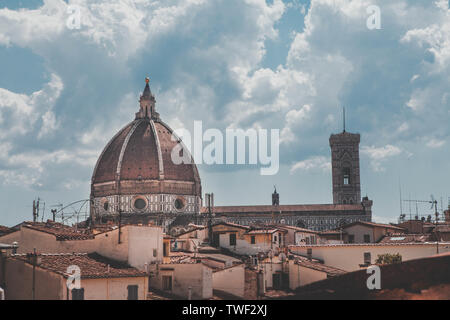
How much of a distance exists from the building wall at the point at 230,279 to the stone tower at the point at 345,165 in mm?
77858

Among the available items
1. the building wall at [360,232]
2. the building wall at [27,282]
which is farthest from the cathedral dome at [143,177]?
the building wall at [27,282]

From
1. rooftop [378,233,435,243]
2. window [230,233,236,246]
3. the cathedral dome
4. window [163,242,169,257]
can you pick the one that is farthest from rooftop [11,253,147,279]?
the cathedral dome

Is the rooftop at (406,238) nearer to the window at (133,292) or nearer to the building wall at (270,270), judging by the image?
the building wall at (270,270)

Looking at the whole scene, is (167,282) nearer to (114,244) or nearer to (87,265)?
(114,244)

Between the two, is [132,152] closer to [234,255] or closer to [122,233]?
[234,255]

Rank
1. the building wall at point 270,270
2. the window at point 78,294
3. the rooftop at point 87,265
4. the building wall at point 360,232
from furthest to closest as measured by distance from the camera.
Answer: the building wall at point 360,232, the building wall at point 270,270, the rooftop at point 87,265, the window at point 78,294

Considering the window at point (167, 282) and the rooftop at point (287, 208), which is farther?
the rooftop at point (287, 208)

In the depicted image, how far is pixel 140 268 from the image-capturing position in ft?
85.3

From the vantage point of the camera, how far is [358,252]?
33750mm

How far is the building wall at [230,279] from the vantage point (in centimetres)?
2615

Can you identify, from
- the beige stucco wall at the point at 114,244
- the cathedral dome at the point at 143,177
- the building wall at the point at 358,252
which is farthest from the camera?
the cathedral dome at the point at 143,177

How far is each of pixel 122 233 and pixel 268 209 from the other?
59367 millimetres

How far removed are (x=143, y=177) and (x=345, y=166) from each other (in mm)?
35779
